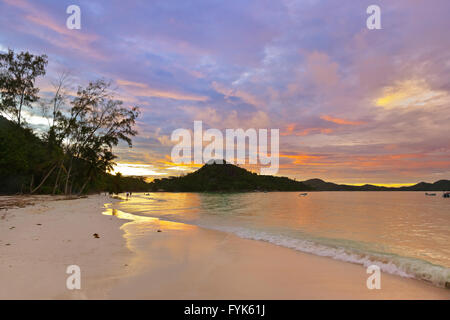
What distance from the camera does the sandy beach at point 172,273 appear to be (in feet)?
15.1

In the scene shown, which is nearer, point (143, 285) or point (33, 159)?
point (143, 285)

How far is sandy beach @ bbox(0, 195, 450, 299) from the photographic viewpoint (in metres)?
4.62

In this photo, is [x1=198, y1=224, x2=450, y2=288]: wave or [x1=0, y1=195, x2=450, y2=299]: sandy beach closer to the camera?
[x1=0, y1=195, x2=450, y2=299]: sandy beach

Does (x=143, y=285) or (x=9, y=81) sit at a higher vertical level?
(x=9, y=81)

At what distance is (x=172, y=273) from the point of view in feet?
19.0

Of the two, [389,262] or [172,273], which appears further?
[389,262]

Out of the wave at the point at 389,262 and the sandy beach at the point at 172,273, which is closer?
the sandy beach at the point at 172,273

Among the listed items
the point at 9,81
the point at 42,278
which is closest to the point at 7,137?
the point at 9,81

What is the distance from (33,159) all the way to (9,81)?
12000 mm

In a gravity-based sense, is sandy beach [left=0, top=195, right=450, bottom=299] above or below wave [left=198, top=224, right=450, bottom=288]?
above

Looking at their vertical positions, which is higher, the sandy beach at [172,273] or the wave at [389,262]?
the sandy beach at [172,273]

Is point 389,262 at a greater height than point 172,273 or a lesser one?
lesser
